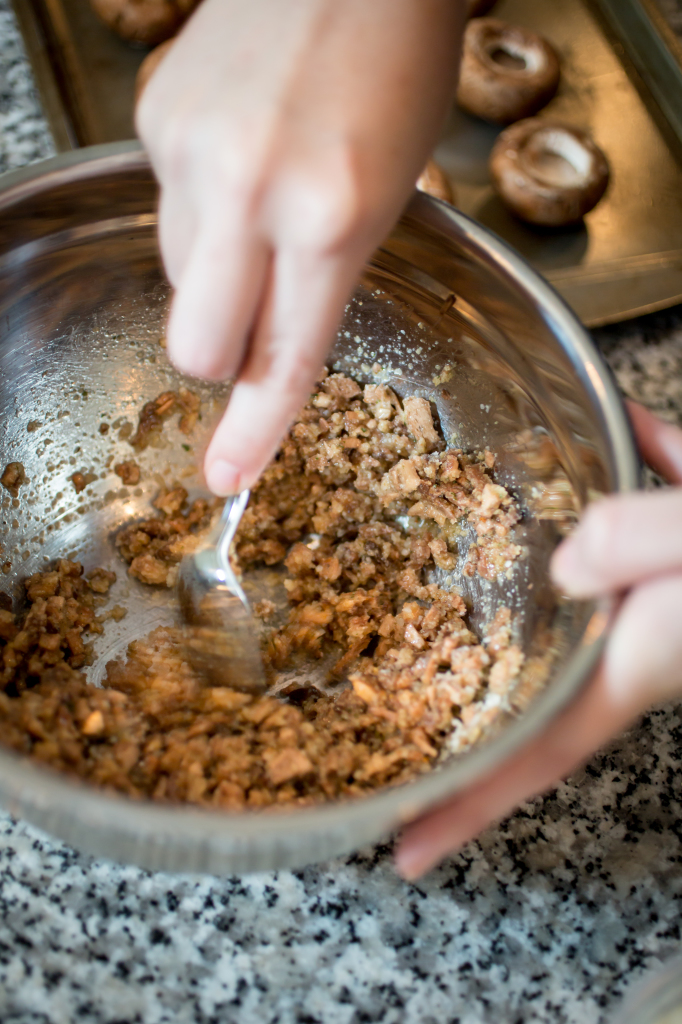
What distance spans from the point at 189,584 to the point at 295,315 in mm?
521

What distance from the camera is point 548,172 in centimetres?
147

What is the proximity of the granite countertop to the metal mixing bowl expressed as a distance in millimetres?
200

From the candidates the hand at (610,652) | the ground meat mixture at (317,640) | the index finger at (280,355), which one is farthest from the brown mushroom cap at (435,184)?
the hand at (610,652)

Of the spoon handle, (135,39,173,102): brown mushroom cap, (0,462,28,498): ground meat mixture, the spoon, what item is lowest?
the spoon

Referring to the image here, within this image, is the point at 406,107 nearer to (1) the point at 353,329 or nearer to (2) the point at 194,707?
(1) the point at 353,329

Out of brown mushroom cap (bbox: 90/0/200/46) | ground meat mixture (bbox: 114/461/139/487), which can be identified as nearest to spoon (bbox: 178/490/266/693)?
ground meat mixture (bbox: 114/461/139/487)

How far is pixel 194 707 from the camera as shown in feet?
3.10

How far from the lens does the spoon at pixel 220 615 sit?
40.0 inches

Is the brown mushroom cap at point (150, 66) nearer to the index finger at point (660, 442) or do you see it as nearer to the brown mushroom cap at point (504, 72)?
the brown mushroom cap at point (504, 72)

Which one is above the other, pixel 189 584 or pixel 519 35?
pixel 519 35

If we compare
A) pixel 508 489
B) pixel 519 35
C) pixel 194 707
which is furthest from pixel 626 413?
pixel 519 35

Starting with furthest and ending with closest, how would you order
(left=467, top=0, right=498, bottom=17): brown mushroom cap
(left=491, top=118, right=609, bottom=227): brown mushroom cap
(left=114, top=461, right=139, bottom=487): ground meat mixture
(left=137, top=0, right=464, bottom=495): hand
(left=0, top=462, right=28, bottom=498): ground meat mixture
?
1. (left=467, top=0, right=498, bottom=17): brown mushroom cap
2. (left=491, top=118, right=609, bottom=227): brown mushroom cap
3. (left=114, top=461, right=139, bottom=487): ground meat mixture
4. (left=0, top=462, right=28, bottom=498): ground meat mixture
5. (left=137, top=0, right=464, bottom=495): hand

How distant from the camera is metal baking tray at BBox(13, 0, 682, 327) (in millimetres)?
1416

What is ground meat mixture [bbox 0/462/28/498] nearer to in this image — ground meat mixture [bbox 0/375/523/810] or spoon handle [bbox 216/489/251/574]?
ground meat mixture [bbox 0/375/523/810]
